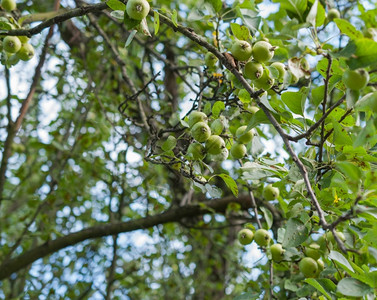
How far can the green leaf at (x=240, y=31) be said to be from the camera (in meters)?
1.40

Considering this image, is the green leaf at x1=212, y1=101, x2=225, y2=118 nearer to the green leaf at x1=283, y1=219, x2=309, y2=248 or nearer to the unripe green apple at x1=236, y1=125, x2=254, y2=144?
the unripe green apple at x1=236, y1=125, x2=254, y2=144

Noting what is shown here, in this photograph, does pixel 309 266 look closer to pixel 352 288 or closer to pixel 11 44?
pixel 352 288

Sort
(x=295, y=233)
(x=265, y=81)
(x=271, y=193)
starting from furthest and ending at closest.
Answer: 1. (x=271, y=193)
2. (x=265, y=81)
3. (x=295, y=233)

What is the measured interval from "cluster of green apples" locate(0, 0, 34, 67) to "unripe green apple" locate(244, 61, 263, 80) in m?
1.00

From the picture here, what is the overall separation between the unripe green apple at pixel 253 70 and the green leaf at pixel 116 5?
48 cm

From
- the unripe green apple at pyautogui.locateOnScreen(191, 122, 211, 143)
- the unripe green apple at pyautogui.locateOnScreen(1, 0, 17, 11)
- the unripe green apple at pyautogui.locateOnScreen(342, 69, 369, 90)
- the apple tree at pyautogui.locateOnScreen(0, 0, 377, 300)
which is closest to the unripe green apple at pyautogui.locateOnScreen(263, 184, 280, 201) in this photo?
the apple tree at pyautogui.locateOnScreen(0, 0, 377, 300)

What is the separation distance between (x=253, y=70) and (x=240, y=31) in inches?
6.9

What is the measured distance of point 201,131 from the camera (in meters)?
1.43

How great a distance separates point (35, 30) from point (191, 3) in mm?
2282

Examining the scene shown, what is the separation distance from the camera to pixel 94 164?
365cm

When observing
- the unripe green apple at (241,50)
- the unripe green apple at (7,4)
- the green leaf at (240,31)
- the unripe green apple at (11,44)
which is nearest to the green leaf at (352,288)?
the unripe green apple at (241,50)

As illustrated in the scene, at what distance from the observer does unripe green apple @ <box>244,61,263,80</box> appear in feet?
4.35

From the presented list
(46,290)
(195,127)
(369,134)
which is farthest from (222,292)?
(369,134)

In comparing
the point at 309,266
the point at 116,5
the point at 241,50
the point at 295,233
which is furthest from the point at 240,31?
the point at 309,266
